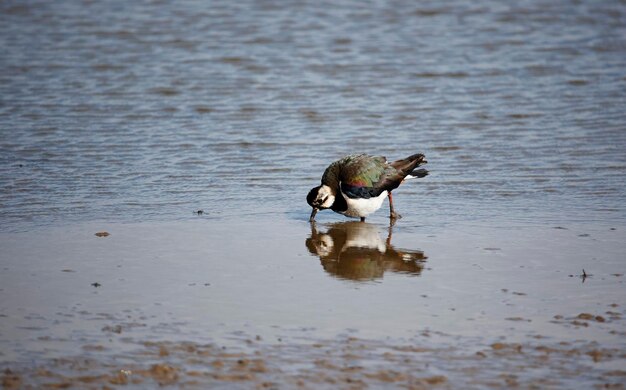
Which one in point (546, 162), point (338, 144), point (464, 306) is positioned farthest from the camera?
point (338, 144)

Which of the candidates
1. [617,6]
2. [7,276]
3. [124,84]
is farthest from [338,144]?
[617,6]

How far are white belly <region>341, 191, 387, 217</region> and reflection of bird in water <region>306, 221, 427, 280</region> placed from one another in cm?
13

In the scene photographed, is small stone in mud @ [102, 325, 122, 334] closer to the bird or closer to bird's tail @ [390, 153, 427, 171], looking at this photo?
the bird

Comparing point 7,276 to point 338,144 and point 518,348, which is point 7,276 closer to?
point 518,348

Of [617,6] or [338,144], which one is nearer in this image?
[338,144]

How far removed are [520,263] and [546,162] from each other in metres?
4.91

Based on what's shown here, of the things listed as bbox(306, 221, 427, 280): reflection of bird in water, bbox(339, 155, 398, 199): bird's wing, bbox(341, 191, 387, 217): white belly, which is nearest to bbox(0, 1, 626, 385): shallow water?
bbox(306, 221, 427, 280): reflection of bird in water

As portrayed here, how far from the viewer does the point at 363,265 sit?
9062 millimetres

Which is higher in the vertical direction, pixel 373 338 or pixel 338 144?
pixel 373 338

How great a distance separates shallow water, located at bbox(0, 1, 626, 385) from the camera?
7578 mm

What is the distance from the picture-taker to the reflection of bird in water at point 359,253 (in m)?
8.80

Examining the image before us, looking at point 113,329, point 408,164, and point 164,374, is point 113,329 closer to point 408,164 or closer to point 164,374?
point 164,374

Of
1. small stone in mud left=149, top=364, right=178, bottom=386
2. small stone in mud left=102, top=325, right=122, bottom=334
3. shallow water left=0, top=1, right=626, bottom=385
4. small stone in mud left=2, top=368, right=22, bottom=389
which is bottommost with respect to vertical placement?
shallow water left=0, top=1, right=626, bottom=385

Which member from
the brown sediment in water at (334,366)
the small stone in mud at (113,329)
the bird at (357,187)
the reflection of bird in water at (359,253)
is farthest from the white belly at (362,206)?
the small stone in mud at (113,329)
